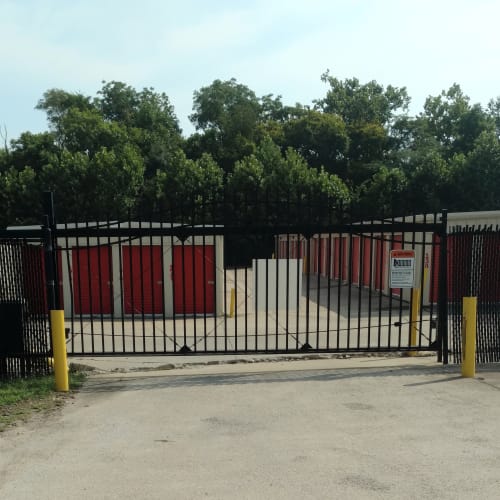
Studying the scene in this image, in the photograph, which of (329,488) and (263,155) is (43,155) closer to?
(263,155)

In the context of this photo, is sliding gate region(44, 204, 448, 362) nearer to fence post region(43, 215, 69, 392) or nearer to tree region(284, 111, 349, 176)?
fence post region(43, 215, 69, 392)

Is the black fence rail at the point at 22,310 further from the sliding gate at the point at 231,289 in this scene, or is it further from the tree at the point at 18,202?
the tree at the point at 18,202

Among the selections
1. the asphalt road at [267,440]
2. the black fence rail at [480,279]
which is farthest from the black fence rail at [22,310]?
the black fence rail at [480,279]

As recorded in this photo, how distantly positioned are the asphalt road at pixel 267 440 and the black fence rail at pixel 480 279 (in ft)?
2.18

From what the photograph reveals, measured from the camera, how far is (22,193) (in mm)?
31969

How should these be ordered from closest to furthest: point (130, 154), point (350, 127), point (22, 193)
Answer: point (22, 193) < point (130, 154) < point (350, 127)

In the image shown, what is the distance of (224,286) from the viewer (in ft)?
40.9

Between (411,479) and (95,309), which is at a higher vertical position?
(411,479)

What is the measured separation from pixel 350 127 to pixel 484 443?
48.1m

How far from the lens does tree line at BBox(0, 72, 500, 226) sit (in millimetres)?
32250

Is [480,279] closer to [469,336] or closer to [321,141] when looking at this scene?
[469,336]

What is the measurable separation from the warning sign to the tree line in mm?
8007

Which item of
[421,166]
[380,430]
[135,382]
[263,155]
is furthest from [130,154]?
[380,430]

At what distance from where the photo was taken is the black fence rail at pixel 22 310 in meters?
6.06
